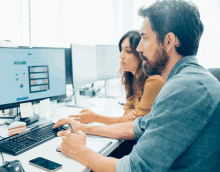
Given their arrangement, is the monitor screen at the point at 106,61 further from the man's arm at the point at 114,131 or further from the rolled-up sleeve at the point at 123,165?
the rolled-up sleeve at the point at 123,165

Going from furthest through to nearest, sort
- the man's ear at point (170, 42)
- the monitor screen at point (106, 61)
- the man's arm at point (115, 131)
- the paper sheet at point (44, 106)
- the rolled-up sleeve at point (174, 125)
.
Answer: the monitor screen at point (106, 61) → the paper sheet at point (44, 106) → the man's arm at point (115, 131) → the man's ear at point (170, 42) → the rolled-up sleeve at point (174, 125)

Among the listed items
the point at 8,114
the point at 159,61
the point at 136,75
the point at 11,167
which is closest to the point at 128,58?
the point at 136,75

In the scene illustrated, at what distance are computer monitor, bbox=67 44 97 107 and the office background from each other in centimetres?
101

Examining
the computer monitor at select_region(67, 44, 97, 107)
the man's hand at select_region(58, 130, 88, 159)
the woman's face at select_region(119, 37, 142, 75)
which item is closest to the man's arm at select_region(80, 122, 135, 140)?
the man's hand at select_region(58, 130, 88, 159)

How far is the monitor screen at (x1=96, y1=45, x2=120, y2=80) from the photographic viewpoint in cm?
206

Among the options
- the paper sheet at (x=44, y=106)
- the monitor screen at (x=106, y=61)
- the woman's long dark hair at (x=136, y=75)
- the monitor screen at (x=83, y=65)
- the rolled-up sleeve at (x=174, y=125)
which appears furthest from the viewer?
the monitor screen at (x=106, y=61)

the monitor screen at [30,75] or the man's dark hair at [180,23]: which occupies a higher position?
the man's dark hair at [180,23]

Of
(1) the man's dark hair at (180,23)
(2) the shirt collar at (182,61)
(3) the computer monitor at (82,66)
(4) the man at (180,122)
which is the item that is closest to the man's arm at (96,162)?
(4) the man at (180,122)

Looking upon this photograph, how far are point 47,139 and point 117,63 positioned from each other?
4.81ft

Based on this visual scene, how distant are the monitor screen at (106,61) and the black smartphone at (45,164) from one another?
1426mm

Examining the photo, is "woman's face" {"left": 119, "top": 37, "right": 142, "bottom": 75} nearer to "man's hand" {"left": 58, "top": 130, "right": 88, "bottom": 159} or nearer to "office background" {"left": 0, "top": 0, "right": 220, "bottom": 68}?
"man's hand" {"left": 58, "top": 130, "right": 88, "bottom": 159}

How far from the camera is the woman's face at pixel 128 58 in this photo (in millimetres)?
1416

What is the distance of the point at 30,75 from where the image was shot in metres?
1.16

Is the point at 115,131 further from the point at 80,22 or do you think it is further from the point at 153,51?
the point at 80,22
